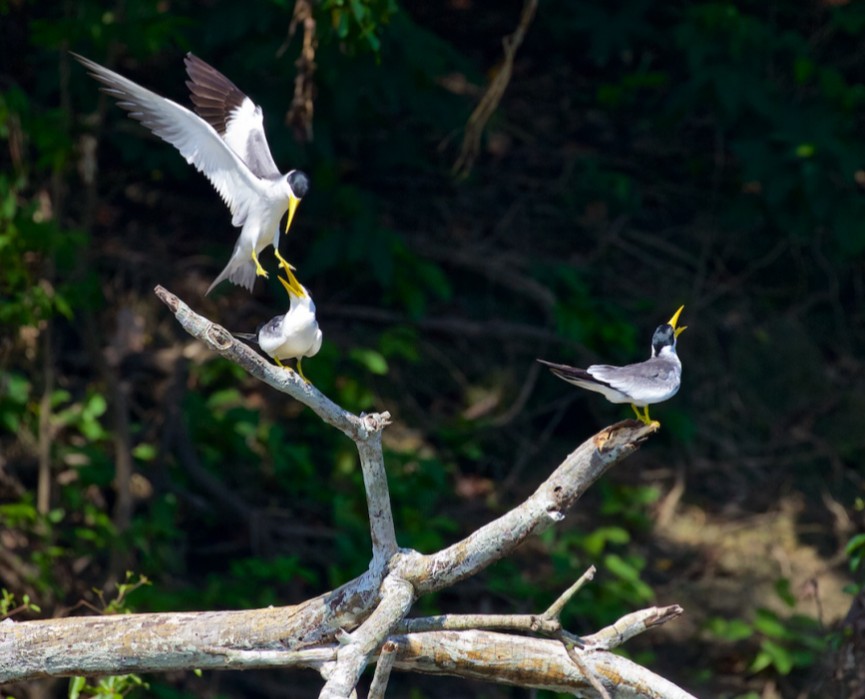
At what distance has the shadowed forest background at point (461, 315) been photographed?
789 centimetres

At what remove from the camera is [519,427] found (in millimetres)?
9531

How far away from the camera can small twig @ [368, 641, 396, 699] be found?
4.31m

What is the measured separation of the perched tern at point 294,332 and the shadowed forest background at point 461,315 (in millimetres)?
2248

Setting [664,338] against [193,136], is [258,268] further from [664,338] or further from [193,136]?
[664,338]

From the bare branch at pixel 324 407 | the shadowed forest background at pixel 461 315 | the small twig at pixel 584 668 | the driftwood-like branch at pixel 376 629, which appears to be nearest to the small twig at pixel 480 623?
the driftwood-like branch at pixel 376 629

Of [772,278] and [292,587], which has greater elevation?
[772,278]

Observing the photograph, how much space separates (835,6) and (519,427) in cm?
366

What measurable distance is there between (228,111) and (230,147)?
581 millimetres

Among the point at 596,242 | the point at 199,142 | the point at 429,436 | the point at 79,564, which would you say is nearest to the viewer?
the point at 199,142

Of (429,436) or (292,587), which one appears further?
(429,436)

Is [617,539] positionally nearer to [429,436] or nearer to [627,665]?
[429,436]

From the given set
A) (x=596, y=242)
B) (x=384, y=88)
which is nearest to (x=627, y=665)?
(x=384, y=88)

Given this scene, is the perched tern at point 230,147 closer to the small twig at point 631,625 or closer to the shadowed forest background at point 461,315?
the shadowed forest background at point 461,315

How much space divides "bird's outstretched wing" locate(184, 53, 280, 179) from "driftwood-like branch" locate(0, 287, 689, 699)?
1649 millimetres
